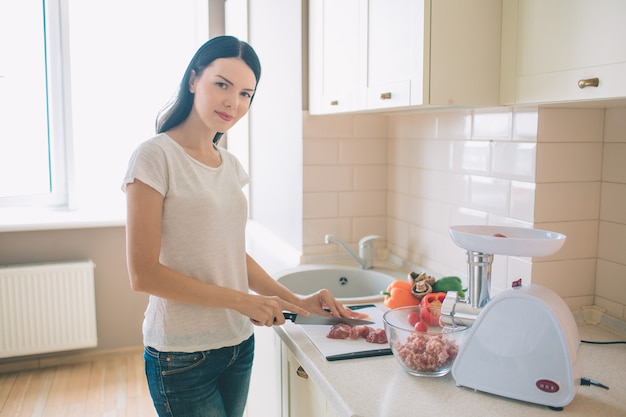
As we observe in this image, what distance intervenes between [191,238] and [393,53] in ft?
2.39

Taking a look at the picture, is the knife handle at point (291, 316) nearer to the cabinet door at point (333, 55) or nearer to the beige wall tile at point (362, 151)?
the cabinet door at point (333, 55)

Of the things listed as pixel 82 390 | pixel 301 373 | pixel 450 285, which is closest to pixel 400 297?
pixel 450 285

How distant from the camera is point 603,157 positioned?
1.50m

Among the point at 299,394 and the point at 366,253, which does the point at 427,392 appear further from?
the point at 366,253

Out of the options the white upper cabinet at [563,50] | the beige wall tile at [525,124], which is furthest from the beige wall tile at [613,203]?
the white upper cabinet at [563,50]

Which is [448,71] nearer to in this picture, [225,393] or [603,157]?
[603,157]

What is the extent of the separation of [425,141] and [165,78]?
2.20 m

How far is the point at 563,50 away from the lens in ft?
3.92

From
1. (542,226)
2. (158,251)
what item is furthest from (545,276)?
(158,251)

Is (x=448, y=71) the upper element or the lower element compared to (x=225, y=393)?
upper

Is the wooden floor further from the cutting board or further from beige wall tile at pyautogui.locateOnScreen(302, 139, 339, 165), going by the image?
the cutting board

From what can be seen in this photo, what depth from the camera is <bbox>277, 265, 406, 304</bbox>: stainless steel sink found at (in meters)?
2.11

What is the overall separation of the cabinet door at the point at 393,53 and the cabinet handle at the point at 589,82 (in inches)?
15.1

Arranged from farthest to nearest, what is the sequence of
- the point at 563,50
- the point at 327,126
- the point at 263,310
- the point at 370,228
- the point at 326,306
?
the point at 370,228, the point at 327,126, the point at 326,306, the point at 263,310, the point at 563,50
